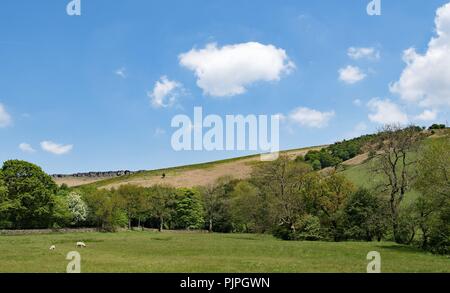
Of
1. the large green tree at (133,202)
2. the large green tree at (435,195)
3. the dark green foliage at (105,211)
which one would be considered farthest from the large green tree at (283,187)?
the large green tree at (133,202)

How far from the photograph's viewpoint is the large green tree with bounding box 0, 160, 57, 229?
95.4 m

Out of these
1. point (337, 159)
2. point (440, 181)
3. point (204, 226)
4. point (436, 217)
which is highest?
point (337, 159)

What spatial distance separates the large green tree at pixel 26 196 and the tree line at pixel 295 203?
8.0 inches

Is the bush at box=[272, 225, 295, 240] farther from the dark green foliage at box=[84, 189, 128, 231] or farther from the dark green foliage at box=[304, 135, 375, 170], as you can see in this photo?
the dark green foliage at box=[304, 135, 375, 170]

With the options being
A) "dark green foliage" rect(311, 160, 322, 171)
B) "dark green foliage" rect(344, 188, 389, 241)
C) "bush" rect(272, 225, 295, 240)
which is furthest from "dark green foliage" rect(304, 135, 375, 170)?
"dark green foliage" rect(344, 188, 389, 241)

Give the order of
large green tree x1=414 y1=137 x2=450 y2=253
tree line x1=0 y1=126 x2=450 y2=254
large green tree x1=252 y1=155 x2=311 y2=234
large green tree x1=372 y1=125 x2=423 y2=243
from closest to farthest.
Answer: large green tree x1=414 y1=137 x2=450 y2=253, tree line x1=0 y1=126 x2=450 y2=254, large green tree x1=372 y1=125 x2=423 y2=243, large green tree x1=252 y1=155 x2=311 y2=234

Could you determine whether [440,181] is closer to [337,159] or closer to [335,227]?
[335,227]

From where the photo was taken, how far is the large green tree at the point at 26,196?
95.4 metres

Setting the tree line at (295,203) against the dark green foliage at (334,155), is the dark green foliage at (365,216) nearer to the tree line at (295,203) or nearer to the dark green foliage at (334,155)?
the tree line at (295,203)

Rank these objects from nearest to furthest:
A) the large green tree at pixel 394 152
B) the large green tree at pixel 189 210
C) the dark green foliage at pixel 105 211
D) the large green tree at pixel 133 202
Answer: the large green tree at pixel 394 152, the dark green foliage at pixel 105 211, the large green tree at pixel 133 202, the large green tree at pixel 189 210

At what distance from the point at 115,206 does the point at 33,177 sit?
2261cm

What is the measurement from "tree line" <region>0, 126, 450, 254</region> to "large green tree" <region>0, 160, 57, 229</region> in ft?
0.67
